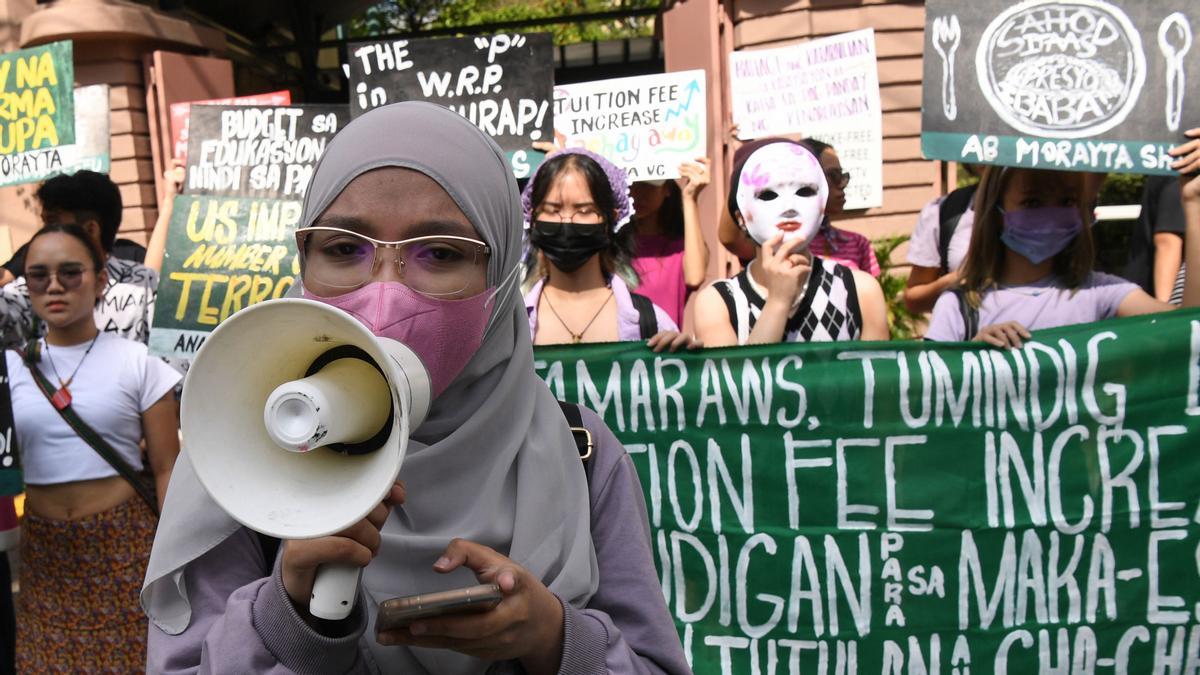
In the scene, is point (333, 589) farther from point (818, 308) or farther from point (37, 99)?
point (37, 99)

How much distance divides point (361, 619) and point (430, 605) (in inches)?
6.0

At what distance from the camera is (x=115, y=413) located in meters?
3.79

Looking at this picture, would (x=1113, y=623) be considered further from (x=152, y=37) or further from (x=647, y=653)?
(x=152, y=37)

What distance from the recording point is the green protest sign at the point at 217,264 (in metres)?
4.38

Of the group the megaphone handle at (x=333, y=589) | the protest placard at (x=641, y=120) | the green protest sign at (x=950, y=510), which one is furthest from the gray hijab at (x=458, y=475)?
the protest placard at (x=641, y=120)

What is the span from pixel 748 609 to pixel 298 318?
2.61 metres

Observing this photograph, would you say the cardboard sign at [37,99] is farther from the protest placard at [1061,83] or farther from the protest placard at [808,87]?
the protest placard at [1061,83]

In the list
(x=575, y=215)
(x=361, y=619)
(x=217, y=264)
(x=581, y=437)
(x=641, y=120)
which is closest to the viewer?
(x=361, y=619)

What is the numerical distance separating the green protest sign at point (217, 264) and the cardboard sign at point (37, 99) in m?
1.41

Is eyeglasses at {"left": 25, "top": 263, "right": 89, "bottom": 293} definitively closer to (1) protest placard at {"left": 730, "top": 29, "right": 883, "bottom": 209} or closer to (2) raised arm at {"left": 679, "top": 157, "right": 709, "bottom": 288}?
(2) raised arm at {"left": 679, "top": 157, "right": 709, "bottom": 288}

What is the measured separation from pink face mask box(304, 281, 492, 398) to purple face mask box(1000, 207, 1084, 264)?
2793 mm

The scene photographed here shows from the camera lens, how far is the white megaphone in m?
1.15

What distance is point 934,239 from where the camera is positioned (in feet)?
16.8

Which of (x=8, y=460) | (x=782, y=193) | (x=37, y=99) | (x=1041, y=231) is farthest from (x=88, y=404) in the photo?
(x=1041, y=231)
